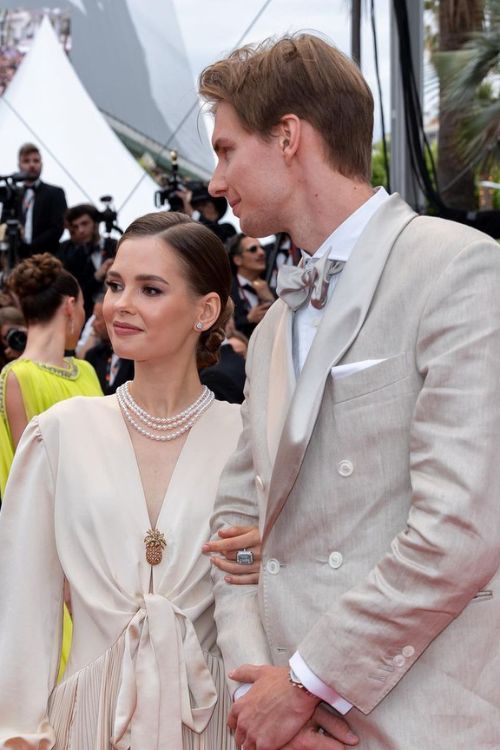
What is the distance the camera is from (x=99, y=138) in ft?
31.7

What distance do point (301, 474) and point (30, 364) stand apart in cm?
280

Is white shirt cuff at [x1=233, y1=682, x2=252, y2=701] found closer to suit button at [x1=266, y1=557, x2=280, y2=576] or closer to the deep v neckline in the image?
suit button at [x1=266, y1=557, x2=280, y2=576]

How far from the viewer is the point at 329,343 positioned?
1872mm

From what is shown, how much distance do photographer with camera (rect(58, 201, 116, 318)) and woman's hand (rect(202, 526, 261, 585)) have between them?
5.76 meters

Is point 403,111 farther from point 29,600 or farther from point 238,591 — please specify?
point 238,591

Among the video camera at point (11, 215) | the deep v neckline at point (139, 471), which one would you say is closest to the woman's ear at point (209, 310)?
the deep v neckline at point (139, 471)

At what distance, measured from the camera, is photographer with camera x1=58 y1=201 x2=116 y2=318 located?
25.9 feet

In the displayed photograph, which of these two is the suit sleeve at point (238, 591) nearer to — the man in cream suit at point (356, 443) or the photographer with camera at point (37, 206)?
the man in cream suit at point (356, 443)

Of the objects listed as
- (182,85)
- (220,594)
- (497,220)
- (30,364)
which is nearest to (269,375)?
(220,594)

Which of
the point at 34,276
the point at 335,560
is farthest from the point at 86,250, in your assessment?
the point at 335,560

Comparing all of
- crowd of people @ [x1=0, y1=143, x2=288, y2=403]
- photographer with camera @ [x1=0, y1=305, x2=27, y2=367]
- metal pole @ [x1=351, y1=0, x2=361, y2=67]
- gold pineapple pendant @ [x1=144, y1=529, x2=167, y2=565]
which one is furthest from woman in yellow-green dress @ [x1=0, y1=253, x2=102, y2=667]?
metal pole @ [x1=351, y1=0, x2=361, y2=67]

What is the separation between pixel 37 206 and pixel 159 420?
256 inches

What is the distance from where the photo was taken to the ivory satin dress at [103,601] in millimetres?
2289

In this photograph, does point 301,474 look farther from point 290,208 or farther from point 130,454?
point 130,454
